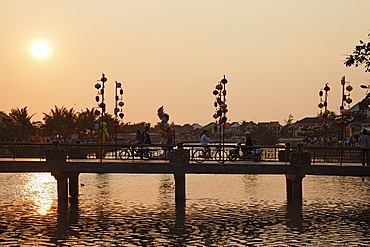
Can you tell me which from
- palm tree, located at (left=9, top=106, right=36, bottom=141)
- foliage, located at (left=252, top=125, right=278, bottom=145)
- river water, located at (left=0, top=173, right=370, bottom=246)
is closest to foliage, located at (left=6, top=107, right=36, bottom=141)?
palm tree, located at (left=9, top=106, right=36, bottom=141)

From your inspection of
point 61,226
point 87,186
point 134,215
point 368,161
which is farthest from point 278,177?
point 61,226

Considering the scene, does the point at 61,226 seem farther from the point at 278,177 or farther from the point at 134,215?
the point at 278,177

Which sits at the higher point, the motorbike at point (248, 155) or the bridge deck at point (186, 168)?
the motorbike at point (248, 155)

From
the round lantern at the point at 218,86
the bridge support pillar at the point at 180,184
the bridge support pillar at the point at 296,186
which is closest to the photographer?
the bridge support pillar at the point at 180,184

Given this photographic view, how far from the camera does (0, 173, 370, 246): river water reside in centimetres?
2347

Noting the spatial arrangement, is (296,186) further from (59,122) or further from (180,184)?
(59,122)

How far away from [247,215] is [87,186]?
18464 millimetres

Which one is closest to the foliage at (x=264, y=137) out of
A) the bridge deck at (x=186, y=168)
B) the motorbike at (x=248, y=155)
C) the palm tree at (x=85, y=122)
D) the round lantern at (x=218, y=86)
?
the palm tree at (x=85, y=122)

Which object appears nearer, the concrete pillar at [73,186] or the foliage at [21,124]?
the concrete pillar at [73,186]

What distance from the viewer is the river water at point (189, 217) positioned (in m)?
23.5

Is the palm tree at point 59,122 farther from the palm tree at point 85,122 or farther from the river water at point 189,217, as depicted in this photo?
the river water at point 189,217

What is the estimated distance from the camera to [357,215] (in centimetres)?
2920

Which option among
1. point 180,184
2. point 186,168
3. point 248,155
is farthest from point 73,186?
point 248,155

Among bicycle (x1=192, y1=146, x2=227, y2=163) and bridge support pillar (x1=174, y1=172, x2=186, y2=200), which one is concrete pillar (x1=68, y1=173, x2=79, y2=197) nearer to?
bridge support pillar (x1=174, y1=172, x2=186, y2=200)
